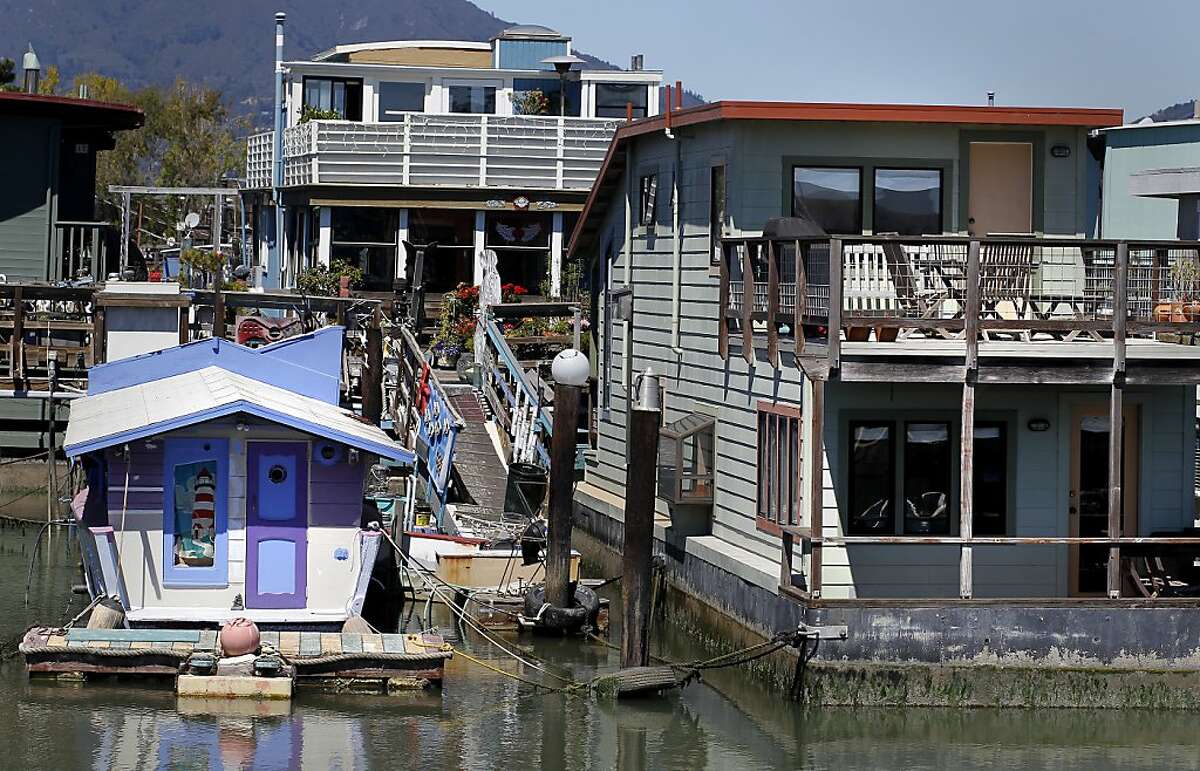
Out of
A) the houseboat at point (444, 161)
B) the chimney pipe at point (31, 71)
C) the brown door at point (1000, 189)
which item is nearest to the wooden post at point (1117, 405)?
the brown door at point (1000, 189)

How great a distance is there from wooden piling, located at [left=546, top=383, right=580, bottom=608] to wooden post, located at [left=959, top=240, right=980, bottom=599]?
218 inches

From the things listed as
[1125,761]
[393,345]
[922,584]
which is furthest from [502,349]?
[1125,761]

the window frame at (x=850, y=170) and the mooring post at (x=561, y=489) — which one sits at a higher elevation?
the window frame at (x=850, y=170)

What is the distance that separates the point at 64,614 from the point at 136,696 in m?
5.02

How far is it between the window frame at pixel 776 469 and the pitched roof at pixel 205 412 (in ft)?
13.8

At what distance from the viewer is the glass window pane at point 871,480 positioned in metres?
22.0

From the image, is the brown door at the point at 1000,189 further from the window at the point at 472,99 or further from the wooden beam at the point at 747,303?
the window at the point at 472,99

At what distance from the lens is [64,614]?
2530 cm

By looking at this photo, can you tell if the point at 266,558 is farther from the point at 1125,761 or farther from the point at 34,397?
the point at 34,397

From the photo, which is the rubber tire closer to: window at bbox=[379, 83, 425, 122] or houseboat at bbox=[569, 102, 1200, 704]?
houseboat at bbox=[569, 102, 1200, 704]

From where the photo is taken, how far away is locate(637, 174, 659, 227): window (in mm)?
28641

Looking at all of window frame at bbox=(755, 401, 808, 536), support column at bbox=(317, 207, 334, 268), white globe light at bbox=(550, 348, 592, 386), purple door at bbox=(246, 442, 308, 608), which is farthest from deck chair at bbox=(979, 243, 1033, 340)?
support column at bbox=(317, 207, 334, 268)

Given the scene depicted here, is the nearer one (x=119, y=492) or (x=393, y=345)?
(x=119, y=492)

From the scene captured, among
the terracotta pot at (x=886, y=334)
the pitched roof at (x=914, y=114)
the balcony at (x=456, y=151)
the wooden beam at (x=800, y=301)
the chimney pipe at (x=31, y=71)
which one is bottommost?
the terracotta pot at (x=886, y=334)
